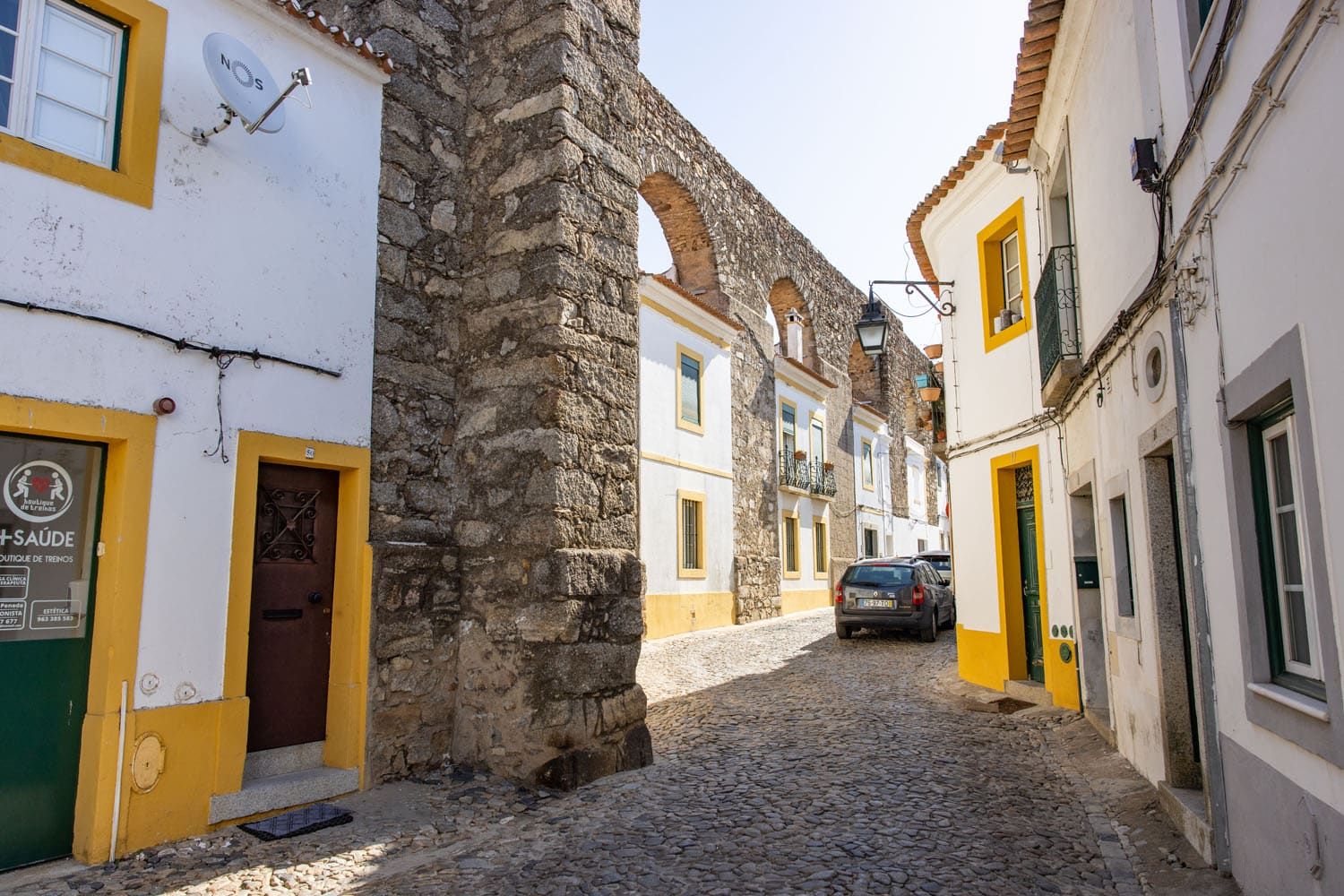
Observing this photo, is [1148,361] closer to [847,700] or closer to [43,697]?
[847,700]

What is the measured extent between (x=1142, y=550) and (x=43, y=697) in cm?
554

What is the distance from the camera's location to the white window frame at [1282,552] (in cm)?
304

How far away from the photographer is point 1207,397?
3.83 metres

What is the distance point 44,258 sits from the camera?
12.9ft

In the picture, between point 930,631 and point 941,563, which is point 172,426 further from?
point 941,563

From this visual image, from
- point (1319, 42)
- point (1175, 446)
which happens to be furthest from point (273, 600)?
point (1319, 42)

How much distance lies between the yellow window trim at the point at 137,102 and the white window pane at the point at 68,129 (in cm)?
9

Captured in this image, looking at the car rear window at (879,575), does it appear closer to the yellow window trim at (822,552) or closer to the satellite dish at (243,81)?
the yellow window trim at (822,552)

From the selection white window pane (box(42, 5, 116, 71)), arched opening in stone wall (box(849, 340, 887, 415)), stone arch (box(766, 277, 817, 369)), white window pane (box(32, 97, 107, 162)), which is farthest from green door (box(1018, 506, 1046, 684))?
arched opening in stone wall (box(849, 340, 887, 415))

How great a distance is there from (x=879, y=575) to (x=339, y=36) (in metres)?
10.6

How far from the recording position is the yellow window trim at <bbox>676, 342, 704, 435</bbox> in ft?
51.1

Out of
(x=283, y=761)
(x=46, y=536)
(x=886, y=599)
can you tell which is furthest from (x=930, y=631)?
(x=46, y=536)

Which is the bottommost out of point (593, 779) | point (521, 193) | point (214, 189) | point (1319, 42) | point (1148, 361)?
point (593, 779)

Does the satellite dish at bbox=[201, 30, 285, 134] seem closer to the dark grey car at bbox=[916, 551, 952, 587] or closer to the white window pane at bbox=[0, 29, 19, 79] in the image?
the white window pane at bbox=[0, 29, 19, 79]
